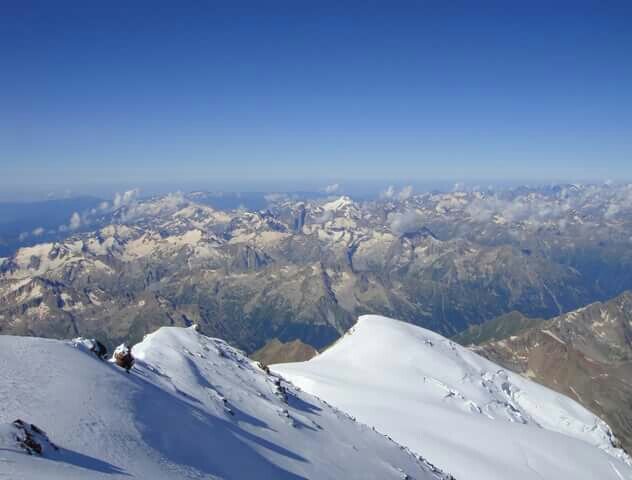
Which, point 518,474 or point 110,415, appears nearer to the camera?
point 110,415

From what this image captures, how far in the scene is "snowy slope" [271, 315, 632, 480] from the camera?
5784 centimetres

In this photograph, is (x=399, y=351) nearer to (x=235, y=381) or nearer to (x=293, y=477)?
(x=235, y=381)

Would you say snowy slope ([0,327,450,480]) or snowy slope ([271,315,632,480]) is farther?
snowy slope ([271,315,632,480])

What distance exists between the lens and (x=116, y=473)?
17031 millimetres

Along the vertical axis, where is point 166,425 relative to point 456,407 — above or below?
above

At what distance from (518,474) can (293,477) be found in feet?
130

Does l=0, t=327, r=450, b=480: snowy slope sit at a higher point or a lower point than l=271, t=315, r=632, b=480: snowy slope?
higher

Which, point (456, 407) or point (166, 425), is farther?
point (456, 407)

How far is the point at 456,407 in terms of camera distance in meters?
81.9

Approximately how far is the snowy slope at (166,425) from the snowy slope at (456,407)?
16611 mm

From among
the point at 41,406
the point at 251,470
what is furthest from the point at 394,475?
the point at 41,406

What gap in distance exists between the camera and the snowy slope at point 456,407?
190 feet

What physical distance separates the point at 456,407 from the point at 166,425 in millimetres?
70847

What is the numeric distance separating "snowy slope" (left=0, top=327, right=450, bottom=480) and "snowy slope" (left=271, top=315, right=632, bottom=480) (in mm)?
16611
